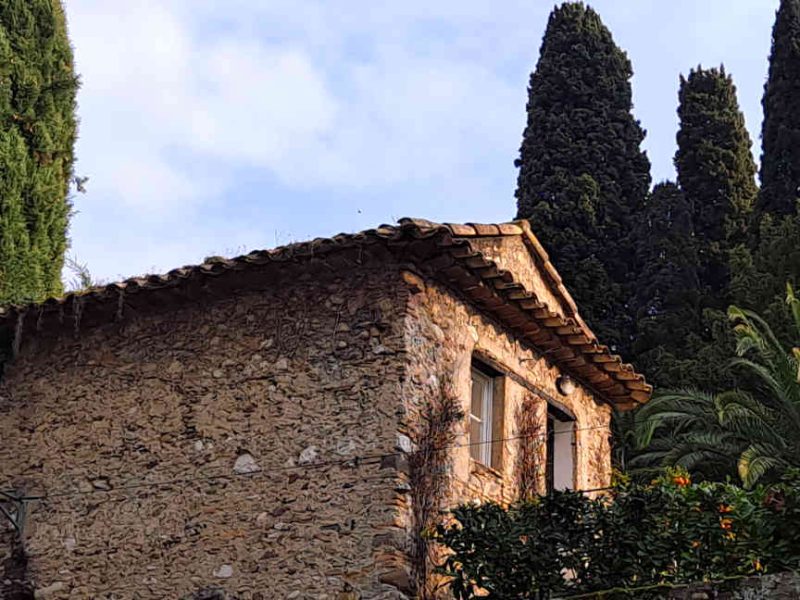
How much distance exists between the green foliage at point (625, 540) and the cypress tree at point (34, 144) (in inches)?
295

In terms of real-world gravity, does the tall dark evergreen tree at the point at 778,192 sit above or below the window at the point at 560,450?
above

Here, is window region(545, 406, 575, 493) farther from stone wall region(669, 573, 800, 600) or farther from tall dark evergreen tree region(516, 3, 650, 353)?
tall dark evergreen tree region(516, 3, 650, 353)

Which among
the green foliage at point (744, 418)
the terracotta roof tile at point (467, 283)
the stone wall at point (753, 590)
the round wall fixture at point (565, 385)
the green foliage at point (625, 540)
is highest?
the green foliage at point (744, 418)

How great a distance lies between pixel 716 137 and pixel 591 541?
21.4 metres

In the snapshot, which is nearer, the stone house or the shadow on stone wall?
Result: the stone house

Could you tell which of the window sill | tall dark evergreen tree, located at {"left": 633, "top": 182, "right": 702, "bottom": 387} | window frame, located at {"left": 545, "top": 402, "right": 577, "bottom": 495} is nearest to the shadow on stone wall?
the window sill

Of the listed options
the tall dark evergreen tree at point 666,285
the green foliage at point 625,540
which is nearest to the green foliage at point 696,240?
the tall dark evergreen tree at point 666,285

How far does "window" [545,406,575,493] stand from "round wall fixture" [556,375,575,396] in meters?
0.20

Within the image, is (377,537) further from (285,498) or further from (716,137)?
(716,137)

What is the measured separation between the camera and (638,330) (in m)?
25.5

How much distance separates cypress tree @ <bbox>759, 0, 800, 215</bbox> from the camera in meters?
26.0

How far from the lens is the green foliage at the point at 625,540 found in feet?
27.4

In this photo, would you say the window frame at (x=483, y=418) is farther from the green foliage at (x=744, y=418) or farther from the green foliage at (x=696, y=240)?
the green foliage at (x=696, y=240)

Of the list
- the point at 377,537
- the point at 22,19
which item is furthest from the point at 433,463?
the point at 22,19
